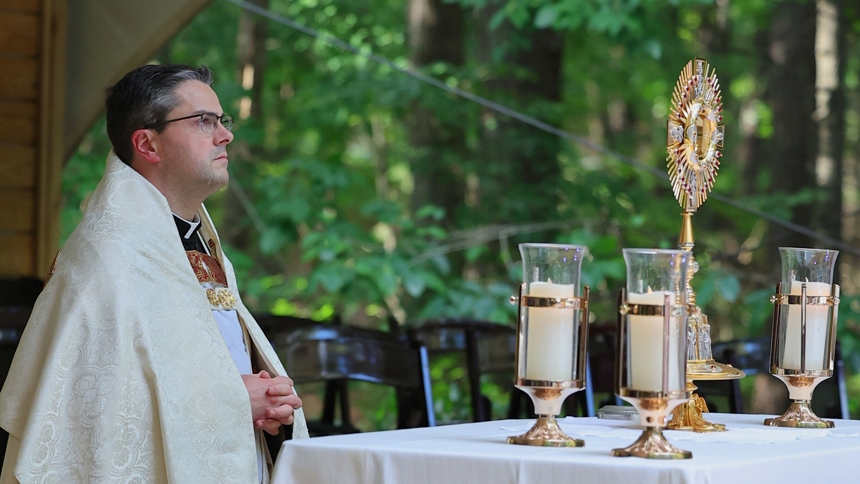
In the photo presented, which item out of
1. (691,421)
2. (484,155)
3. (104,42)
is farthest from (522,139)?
(691,421)

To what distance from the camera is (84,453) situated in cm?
224

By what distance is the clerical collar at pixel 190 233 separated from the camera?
8.64ft

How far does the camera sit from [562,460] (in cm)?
170

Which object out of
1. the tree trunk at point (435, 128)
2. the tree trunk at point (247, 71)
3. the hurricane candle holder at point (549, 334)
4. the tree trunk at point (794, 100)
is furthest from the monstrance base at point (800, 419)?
the tree trunk at point (247, 71)

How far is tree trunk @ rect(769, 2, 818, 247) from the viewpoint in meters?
8.24

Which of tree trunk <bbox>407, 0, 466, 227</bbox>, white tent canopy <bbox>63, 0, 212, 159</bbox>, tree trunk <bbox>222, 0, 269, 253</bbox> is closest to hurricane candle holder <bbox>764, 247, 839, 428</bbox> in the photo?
white tent canopy <bbox>63, 0, 212, 159</bbox>

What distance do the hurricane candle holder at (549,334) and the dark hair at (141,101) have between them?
107 cm

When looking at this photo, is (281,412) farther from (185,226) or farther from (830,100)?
(830,100)

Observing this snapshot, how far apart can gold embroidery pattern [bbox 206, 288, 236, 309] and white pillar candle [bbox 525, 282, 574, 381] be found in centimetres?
96

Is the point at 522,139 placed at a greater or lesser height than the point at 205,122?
greater

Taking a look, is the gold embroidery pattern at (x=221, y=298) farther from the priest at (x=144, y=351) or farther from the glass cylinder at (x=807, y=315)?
the glass cylinder at (x=807, y=315)

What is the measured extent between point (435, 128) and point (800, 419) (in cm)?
562

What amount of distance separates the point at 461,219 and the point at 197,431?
17.9ft

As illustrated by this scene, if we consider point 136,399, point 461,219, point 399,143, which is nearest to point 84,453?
point 136,399
